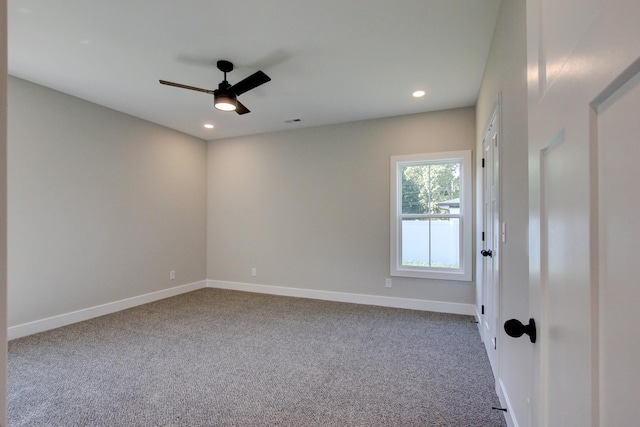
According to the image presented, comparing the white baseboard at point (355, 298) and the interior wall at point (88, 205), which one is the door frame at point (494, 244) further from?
the interior wall at point (88, 205)

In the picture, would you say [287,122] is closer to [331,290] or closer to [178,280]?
[331,290]

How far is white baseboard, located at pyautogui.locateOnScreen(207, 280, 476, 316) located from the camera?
3947 millimetres

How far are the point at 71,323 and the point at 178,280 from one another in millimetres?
1549

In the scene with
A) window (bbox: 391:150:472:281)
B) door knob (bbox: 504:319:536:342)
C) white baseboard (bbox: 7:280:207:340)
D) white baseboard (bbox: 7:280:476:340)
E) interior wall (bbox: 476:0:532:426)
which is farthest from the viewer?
window (bbox: 391:150:472:281)

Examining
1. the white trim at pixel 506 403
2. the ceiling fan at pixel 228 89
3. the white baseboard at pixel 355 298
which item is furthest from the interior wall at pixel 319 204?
the ceiling fan at pixel 228 89

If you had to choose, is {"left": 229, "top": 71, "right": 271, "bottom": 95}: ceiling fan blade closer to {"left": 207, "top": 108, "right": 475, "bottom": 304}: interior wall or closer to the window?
{"left": 207, "top": 108, "right": 475, "bottom": 304}: interior wall

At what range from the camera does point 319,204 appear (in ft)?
15.5

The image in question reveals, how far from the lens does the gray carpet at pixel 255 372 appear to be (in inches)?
75.7

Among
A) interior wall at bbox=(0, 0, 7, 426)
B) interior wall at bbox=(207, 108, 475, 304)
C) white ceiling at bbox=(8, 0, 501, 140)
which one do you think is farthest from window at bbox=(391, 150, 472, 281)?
interior wall at bbox=(0, 0, 7, 426)

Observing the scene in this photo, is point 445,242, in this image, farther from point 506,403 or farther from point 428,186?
point 506,403

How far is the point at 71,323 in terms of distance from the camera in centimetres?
355

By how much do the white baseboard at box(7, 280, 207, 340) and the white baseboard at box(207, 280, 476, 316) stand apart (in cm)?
90

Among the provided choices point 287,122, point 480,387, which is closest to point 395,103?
point 287,122

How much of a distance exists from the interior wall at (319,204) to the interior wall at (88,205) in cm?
65
